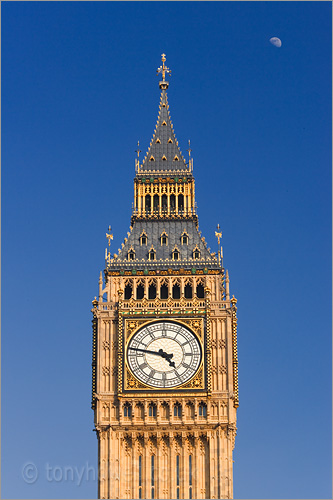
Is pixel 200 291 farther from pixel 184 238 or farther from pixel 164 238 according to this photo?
pixel 164 238

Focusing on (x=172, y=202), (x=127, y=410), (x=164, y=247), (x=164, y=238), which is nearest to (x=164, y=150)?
(x=172, y=202)

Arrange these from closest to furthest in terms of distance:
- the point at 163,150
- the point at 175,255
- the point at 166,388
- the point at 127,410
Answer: the point at 166,388, the point at 127,410, the point at 175,255, the point at 163,150

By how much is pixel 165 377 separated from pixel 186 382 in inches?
42.0

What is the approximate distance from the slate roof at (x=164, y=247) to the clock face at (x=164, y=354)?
12.7 ft

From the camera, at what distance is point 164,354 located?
8769 centimetres

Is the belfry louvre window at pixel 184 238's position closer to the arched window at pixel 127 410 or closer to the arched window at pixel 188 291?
the arched window at pixel 188 291

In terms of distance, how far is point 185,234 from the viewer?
92938mm

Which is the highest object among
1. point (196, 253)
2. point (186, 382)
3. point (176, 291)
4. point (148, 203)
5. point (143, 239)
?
point (148, 203)

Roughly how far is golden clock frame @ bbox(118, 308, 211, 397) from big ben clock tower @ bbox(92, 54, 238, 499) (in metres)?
0.05

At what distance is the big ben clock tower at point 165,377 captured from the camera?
86812 millimetres

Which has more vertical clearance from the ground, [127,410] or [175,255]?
[175,255]

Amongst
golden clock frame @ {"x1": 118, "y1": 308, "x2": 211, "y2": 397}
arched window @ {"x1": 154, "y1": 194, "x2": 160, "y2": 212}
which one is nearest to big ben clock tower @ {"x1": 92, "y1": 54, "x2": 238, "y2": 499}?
golden clock frame @ {"x1": 118, "y1": 308, "x2": 211, "y2": 397}

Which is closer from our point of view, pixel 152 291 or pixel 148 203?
pixel 152 291

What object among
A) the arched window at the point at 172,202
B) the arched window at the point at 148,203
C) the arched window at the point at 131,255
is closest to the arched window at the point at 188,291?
the arched window at the point at 131,255
